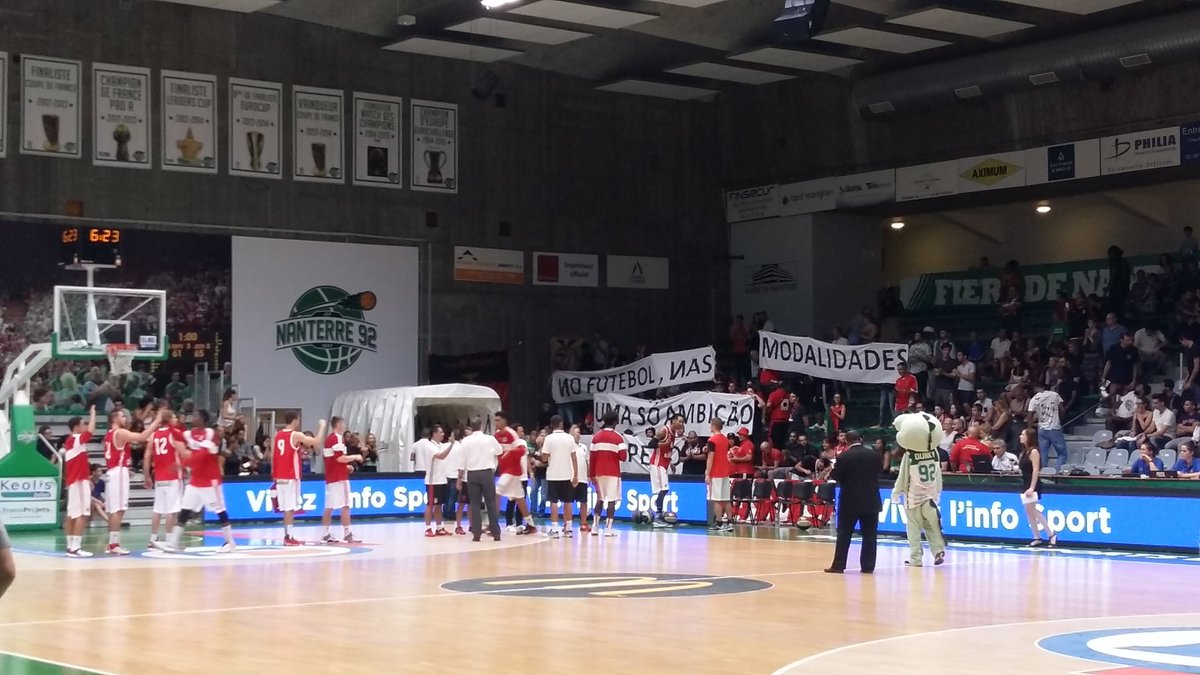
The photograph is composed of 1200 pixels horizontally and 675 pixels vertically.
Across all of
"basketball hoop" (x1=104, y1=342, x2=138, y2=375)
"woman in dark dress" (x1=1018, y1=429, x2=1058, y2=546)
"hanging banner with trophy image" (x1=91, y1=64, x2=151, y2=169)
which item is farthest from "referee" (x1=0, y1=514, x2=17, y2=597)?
"hanging banner with trophy image" (x1=91, y1=64, x2=151, y2=169)

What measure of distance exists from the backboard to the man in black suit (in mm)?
12209

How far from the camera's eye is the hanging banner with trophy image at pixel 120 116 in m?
31.5

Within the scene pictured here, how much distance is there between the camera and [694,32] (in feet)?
105

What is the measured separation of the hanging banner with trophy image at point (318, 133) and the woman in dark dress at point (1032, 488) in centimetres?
1858

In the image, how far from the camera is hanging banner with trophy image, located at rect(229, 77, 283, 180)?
3312cm

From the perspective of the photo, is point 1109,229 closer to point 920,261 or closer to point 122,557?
point 920,261

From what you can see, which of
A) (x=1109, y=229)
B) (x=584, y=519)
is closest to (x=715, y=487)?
(x=584, y=519)

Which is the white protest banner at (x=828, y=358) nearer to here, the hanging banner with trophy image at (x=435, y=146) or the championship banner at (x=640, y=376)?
the championship banner at (x=640, y=376)

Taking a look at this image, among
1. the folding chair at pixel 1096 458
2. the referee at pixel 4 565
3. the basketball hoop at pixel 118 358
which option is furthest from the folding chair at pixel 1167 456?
the referee at pixel 4 565

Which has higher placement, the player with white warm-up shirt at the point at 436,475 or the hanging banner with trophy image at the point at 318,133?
the hanging banner with trophy image at the point at 318,133

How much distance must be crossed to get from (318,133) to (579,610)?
22488 millimetres

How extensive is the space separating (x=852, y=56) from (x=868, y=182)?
337 centimetres

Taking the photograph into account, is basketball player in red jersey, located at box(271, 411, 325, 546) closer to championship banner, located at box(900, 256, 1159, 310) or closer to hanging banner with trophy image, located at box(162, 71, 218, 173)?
hanging banner with trophy image, located at box(162, 71, 218, 173)

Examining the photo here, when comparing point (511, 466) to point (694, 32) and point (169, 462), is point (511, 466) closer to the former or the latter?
point (169, 462)
